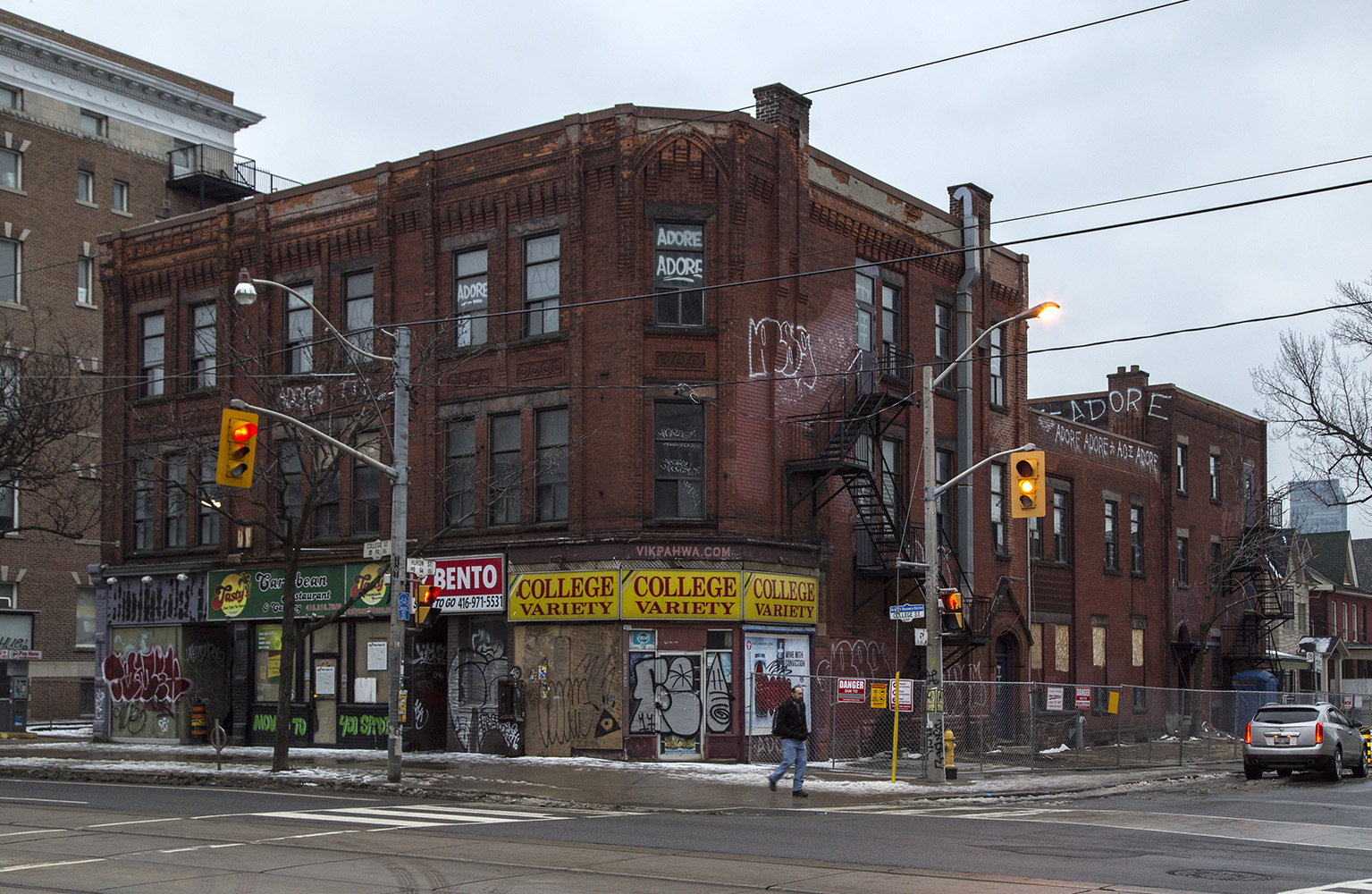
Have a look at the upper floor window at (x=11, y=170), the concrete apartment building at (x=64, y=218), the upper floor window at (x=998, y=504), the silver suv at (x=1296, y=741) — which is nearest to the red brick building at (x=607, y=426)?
the upper floor window at (x=998, y=504)

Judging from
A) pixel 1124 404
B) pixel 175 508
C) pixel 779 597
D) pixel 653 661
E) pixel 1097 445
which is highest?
pixel 1124 404

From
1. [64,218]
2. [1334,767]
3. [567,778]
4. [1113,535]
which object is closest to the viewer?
[567,778]

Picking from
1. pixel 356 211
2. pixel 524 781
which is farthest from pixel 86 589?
pixel 524 781

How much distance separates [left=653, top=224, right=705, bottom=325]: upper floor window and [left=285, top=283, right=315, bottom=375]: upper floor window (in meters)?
9.60

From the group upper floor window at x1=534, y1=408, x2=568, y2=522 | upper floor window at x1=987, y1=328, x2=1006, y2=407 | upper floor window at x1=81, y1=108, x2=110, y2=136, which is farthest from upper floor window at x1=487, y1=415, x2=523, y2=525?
upper floor window at x1=81, y1=108, x2=110, y2=136

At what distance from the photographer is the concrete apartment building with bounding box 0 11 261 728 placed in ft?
151

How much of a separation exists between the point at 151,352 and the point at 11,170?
609 inches

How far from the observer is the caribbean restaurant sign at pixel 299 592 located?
1234 inches

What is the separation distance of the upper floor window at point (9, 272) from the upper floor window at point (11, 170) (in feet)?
6.72

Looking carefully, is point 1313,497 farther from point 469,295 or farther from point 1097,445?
point 469,295

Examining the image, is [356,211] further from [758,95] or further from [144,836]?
[144,836]

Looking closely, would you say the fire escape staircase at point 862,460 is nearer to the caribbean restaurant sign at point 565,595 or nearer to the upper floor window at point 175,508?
the caribbean restaurant sign at point 565,595

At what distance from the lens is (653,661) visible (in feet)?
89.5

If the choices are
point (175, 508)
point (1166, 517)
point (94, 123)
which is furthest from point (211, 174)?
point (1166, 517)
